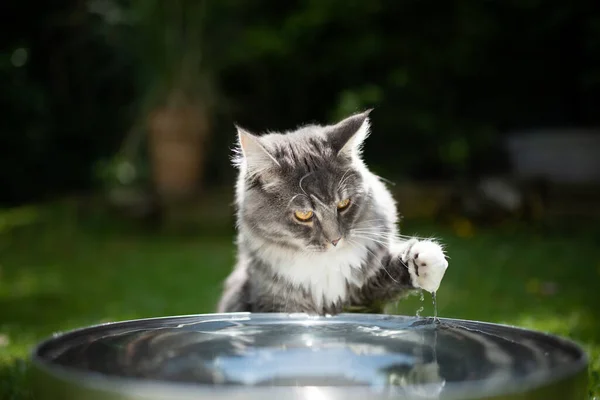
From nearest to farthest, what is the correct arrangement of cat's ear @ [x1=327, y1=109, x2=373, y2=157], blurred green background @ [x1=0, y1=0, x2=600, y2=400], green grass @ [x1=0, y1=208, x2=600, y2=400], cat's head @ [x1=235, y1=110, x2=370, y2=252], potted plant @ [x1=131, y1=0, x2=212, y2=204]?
1. cat's head @ [x1=235, y1=110, x2=370, y2=252]
2. cat's ear @ [x1=327, y1=109, x2=373, y2=157]
3. green grass @ [x1=0, y1=208, x2=600, y2=400]
4. blurred green background @ [x1=0, y1=0, x2=600, y2=400]
5. potted plant @ [x1=131, y1=0, x2=212, y2=204]

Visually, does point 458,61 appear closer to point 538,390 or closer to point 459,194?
point 459,194

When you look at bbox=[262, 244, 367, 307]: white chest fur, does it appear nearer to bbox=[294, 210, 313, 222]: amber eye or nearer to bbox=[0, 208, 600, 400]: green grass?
bbox=[294, 210, 313, 222]: amber eye

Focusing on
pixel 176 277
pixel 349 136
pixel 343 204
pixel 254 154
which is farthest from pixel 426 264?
pixel 176 277

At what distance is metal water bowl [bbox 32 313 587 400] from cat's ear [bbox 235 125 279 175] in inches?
21.3

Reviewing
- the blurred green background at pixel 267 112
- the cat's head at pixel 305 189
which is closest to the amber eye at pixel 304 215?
the cat's head at pixel 305 189

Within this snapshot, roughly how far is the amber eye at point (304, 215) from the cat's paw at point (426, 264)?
11.3 inches

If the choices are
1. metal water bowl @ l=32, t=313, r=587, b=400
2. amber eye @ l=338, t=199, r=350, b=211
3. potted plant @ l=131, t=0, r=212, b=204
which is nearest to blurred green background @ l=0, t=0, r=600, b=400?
potted plant @ l=131, t=0, r=212, b=204

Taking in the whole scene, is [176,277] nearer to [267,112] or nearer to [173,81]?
[173,81]

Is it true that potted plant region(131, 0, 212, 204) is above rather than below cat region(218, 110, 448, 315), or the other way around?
above

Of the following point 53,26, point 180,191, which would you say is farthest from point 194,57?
point 53,26

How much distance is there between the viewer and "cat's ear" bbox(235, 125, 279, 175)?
1939 millimetres

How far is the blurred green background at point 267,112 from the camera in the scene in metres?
6.39

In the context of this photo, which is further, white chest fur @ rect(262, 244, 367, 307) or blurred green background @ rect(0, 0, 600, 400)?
blurred green background @ rect(0, 0, 600, 400)

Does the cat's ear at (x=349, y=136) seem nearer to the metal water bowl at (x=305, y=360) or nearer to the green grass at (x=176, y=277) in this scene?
the metal water bowl at (x=305, y=360)
